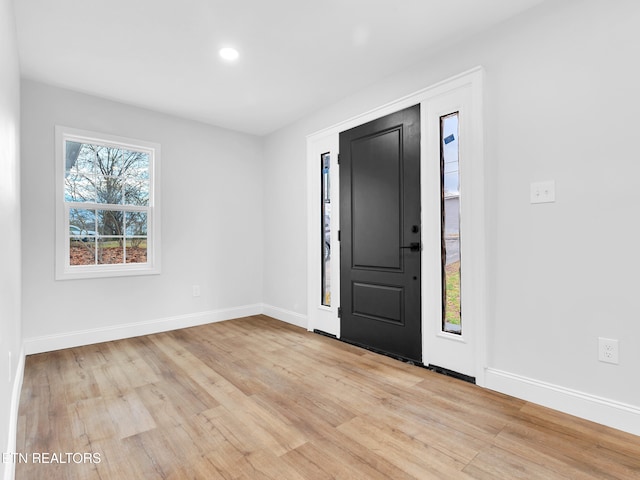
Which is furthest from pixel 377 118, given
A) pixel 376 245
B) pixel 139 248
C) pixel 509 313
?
pixel 139 248

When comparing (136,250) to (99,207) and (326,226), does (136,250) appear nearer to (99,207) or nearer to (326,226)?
(99,207)

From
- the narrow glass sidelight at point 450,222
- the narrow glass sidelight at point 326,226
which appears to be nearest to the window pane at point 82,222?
the narrow glass sidelight at point 326,226

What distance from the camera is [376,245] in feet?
10.4

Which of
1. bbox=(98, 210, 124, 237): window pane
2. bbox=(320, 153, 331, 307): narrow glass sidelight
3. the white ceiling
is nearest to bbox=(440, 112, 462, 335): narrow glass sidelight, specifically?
the white ceiling

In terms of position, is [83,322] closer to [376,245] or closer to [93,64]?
[93,64]

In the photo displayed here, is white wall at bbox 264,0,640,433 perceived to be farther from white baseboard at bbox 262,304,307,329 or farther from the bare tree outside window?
the bare tree outside window

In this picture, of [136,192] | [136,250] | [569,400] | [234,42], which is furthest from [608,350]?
[136,192]

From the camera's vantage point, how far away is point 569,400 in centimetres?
201

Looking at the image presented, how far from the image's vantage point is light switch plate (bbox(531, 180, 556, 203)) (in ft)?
6.88

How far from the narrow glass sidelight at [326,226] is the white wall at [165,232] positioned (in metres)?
1.32

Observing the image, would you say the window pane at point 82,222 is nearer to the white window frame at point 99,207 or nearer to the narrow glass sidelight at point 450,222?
the white window frame at point 99,207

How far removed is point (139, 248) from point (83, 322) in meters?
0.92

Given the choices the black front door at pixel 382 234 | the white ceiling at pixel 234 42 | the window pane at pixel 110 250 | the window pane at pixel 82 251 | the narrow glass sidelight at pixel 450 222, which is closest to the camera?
the white ceiling at pixel 234 42

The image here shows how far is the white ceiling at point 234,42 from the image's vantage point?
2.20 meters
